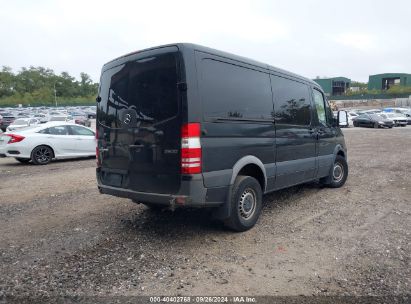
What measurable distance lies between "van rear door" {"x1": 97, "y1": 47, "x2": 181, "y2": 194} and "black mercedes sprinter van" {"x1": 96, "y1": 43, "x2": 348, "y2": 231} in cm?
1

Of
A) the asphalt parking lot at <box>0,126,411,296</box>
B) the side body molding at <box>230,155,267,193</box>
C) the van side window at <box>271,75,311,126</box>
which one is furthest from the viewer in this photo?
the van side window at <box>271,75,311,126</box>

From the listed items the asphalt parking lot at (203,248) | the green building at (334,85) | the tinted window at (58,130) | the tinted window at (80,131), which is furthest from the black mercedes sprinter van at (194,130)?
the green building at (334,85)

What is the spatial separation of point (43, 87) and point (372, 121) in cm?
10592

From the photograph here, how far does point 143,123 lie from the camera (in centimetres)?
436

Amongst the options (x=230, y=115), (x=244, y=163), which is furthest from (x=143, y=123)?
(x=244, y=163)

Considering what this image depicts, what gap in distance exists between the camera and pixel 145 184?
173 inches

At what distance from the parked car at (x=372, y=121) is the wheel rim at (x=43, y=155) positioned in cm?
3056

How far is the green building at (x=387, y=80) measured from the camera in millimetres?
95500

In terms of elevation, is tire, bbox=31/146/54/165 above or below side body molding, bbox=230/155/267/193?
below

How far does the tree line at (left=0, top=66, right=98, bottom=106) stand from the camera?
10512 cm

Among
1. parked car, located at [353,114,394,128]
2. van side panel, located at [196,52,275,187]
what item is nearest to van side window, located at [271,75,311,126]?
van side panel, located at [196,52,275,187]

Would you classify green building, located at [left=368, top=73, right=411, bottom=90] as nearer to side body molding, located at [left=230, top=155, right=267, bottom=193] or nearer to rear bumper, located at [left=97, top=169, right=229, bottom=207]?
side body molding, located at [left=230, top=155, right=267, bottom=193]

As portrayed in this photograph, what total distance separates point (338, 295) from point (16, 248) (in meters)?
3.79

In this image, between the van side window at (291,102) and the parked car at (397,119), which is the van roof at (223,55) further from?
the parked car at (397,119)
